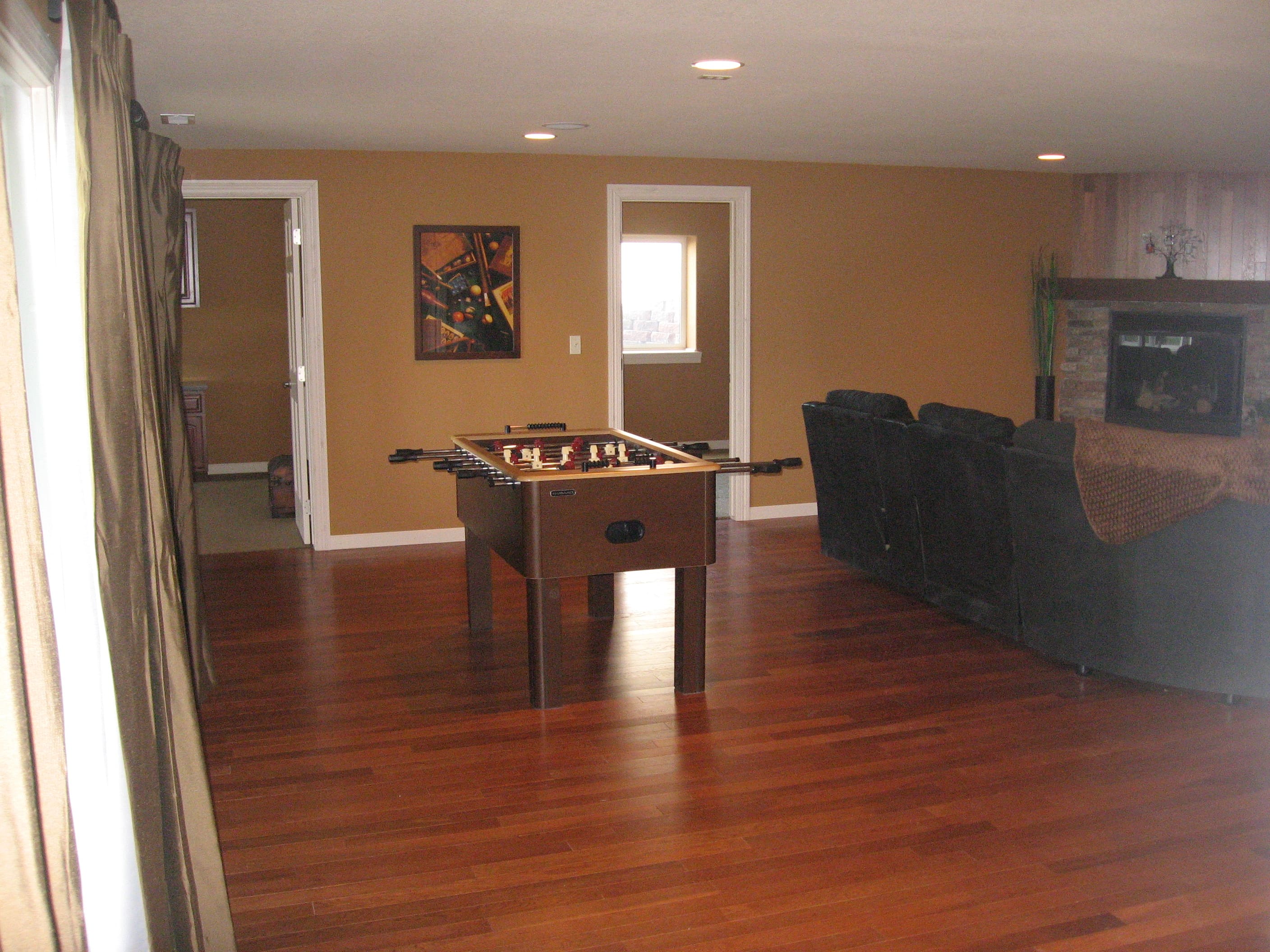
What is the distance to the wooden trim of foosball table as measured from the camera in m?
4.11

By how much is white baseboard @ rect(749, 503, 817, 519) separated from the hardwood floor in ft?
7.45

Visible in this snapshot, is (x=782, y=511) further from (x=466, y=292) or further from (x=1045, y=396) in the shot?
(x=466, y=292)

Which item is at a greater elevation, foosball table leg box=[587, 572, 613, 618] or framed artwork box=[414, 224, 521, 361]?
framed artwork box=[414, 224, 521, 361]

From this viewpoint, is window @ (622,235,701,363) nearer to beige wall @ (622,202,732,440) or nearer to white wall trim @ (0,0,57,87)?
beige wall @ (622,202,732,440)

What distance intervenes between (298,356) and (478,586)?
242 cm

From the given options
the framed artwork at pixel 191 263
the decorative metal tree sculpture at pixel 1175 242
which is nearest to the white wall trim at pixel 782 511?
the decorative metal tree sculpture at pixel 1175 242

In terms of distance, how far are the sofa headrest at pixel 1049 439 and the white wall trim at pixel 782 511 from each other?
127 inches

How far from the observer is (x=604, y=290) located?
7289 mm

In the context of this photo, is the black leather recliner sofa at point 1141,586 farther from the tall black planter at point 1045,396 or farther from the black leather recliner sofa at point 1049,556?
the tall black planter at point 1045,396

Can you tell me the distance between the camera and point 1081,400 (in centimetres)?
848

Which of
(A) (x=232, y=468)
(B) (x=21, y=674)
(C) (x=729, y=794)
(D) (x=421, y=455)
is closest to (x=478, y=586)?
(D) (x=421, y=455)

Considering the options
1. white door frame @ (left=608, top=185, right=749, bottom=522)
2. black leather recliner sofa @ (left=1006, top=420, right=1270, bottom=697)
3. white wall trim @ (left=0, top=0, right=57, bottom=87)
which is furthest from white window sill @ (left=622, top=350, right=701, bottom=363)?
white wall trim @ (left=0, top=0, right=57, bottom=87)

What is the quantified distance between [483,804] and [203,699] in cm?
144

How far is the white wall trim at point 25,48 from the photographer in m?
1.92
